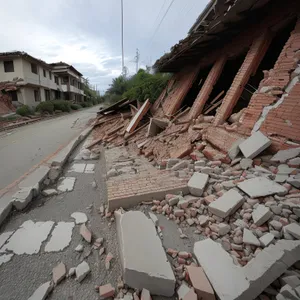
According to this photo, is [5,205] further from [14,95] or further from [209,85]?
[14,95]

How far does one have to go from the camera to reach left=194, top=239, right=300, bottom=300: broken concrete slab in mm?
1544

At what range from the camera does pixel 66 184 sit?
4.20m

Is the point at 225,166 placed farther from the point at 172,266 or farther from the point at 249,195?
the point at 172,266

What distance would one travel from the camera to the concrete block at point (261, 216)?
2090 millimetres

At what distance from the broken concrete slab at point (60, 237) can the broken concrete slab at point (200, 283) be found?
167cm

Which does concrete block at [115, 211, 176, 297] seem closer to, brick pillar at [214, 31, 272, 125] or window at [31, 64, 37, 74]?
brick pillar at [214, 31, 272, 125]

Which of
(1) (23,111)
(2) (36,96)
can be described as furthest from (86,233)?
(2) (36,96)

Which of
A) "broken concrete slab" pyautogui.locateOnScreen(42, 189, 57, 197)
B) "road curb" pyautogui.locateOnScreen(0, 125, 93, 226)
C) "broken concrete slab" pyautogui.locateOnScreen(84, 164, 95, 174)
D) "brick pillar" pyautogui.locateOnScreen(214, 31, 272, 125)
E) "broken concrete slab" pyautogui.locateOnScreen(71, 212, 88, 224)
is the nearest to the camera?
"broken concrete slab" pyautogui.locateOnScreen(71, 212, 88, 224)

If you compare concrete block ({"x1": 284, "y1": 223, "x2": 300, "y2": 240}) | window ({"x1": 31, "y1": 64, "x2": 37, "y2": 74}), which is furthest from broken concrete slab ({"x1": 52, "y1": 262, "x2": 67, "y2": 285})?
window ({"x1": 31, "y1": 64, "x2": 37, "y2": 74})

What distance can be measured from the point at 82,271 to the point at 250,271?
5.61 feet

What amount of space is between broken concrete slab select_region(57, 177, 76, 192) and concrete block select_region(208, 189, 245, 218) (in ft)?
9.88

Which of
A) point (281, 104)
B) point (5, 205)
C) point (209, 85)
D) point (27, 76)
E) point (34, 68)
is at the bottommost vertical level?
point (5, 205)

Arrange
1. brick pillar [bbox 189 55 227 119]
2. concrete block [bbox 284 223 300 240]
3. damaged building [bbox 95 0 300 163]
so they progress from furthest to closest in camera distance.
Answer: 1. brick pillar [bbox 189 55 227 119]
2. damaged building [bbox 95 0 300 163]
3. concrete block [bbox 284 223 300 240]

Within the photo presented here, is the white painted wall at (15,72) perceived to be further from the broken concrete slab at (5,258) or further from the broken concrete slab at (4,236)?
the broken concrete slab at (5,258)
